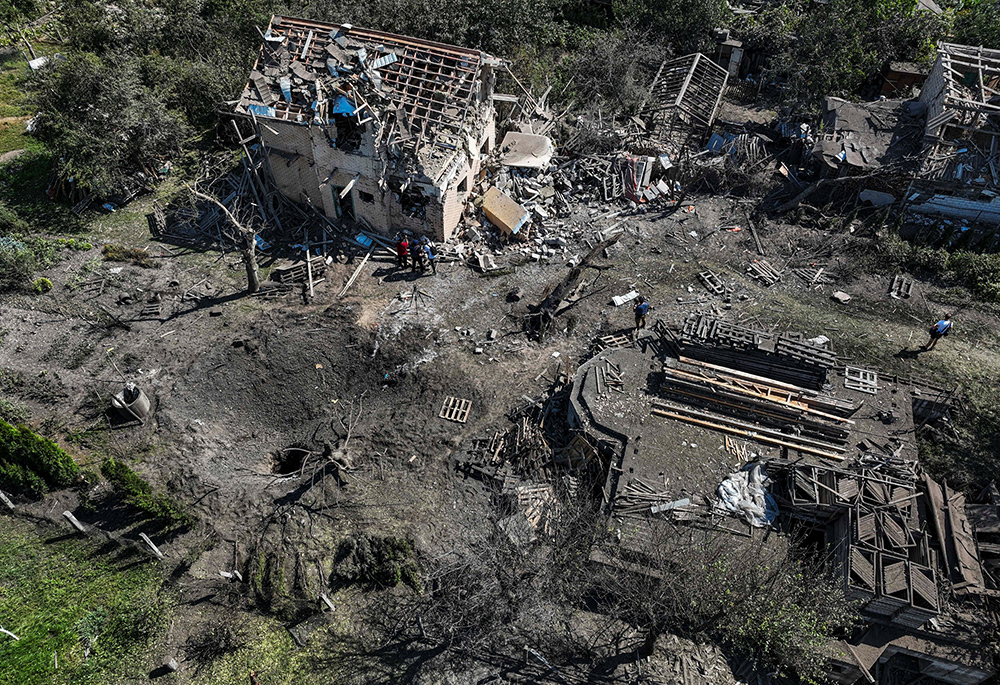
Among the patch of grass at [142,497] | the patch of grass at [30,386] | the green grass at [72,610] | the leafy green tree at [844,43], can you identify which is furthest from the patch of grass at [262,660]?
the leafy green tree at [844,43]

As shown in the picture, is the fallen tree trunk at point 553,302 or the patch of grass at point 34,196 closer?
the fallen tree trunk at point 553,302

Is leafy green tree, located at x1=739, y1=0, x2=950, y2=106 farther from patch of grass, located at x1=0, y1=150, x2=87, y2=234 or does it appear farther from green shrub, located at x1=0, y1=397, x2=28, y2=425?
green shrub, located at x1=0, y1=397, x2=28, y2=425

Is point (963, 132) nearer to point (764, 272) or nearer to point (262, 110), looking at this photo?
point (764, 272)

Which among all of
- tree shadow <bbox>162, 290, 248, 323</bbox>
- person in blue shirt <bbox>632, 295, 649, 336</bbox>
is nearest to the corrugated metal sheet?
person in blue shirt <bbox>632, 295, 649, 336</bbox>

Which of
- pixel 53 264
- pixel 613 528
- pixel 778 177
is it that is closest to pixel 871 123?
pixel 778 177

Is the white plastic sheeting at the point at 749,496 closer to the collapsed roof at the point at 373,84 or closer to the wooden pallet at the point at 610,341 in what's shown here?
the wooden pallet at the point at 610,341

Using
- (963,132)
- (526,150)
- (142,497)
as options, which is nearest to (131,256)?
(142,497)
